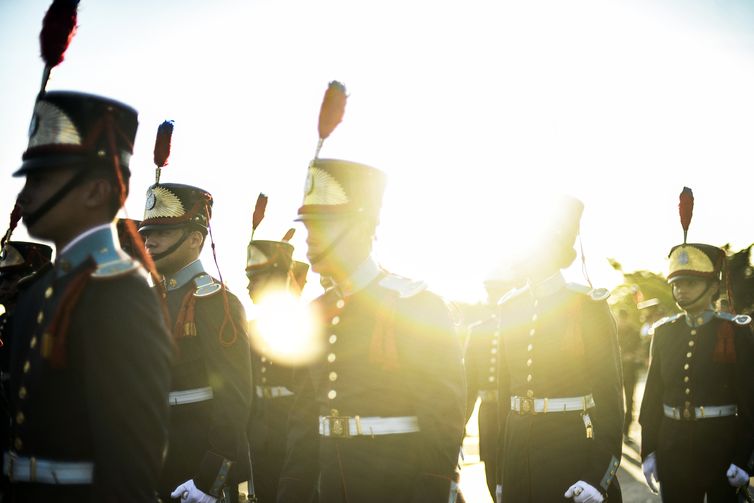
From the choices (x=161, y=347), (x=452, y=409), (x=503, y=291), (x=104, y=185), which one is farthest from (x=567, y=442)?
(x=503, y=291)

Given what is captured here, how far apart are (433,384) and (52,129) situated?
6.69 ft

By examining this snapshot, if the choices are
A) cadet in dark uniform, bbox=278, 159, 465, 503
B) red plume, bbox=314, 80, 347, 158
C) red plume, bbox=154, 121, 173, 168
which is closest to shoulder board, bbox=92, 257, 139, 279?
cadet in dark uniform, bbox=278, 159, 465, 503

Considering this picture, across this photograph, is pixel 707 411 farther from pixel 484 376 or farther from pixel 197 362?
pixel 197 362

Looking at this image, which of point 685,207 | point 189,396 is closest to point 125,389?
point 189,396

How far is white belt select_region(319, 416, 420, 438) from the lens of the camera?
3.40 m

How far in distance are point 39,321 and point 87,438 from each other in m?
0.50

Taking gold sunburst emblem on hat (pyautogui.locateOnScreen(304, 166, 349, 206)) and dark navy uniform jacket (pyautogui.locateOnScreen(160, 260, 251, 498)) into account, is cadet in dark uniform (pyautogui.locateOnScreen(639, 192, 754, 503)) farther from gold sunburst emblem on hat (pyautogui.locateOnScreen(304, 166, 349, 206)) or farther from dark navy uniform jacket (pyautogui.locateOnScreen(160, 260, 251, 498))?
gold sunburst emblem on hat (pyautogui.locateOnScreen(304, 166, 349, 206))

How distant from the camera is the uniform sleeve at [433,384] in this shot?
3150 mm

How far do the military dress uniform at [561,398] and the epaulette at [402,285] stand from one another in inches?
66.5

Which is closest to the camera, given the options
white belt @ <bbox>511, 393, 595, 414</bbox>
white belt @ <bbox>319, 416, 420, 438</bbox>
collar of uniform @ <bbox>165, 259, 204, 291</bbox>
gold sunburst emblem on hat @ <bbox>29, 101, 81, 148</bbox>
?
gold sunburst emblem on hat @ <bbox>29, 101, 81, 148</bbox>

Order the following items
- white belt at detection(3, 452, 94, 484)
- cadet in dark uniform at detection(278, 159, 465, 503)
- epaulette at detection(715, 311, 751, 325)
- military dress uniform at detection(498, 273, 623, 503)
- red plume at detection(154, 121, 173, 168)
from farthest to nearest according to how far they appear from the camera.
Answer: epaulette at detection(715, 311, 751, 325)
red plume at detection(154, 121, 173, 168)
military dress uniform at detection(498, 273, 623, 503)
cadet in dark uniform at detection(278, 159, 465, 503)
white belt at detection(3, 452, 94, 484)

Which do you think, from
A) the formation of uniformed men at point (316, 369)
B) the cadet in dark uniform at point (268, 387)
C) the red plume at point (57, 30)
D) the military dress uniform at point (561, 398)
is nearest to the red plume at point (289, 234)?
the cadet in dark uniform at point (268, 387)

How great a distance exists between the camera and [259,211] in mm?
7699

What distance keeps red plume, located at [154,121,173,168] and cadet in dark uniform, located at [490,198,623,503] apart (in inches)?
117
